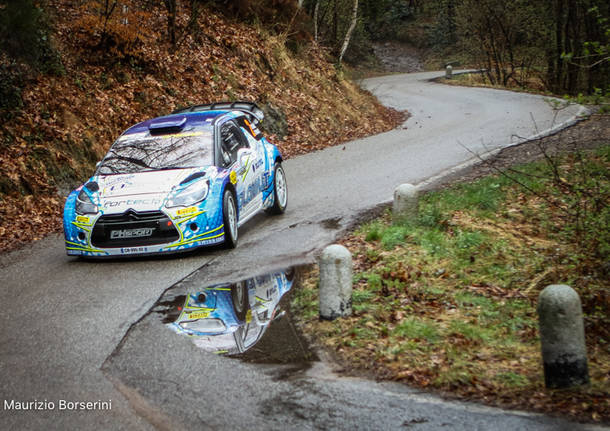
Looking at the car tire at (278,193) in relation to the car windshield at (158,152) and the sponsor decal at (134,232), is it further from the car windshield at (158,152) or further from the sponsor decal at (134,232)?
the sponsor decal at (134,232)

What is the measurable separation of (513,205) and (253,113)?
456 cm

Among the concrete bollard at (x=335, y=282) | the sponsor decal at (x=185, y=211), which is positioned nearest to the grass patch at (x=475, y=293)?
the concrete bollard at (x=335, y=282)

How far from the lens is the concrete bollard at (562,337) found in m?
5.16

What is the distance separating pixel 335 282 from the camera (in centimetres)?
679

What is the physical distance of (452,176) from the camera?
13.8 m

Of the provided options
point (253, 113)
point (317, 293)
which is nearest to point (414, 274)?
point (317, 293)

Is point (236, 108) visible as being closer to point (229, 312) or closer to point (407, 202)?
point (407, 202)

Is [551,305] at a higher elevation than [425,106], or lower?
higher

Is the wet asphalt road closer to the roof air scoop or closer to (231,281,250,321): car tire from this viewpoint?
(231,281,250,321): car tire

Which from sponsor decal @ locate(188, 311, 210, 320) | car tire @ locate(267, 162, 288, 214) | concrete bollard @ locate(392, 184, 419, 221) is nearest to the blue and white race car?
car tire @ locate(267, 162, 288, 214)

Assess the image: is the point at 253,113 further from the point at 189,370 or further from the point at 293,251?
the point at 189,370

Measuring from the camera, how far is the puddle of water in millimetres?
6238

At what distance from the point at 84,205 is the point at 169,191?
1100mm

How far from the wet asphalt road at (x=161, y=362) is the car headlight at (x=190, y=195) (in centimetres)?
75
